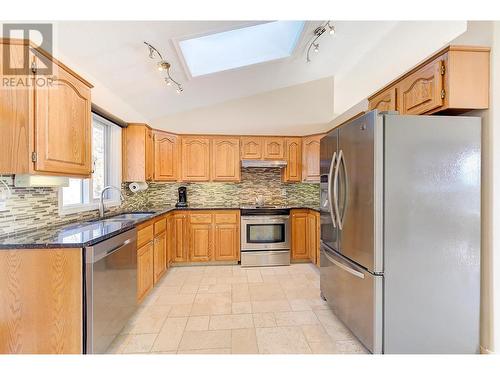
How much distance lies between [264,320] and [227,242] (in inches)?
68.3

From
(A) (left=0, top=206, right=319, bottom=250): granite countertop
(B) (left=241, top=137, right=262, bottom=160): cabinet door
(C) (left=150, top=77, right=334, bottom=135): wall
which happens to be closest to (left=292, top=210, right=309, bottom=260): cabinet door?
(B) (left=241, top=137, right=262, bottom=160): cabinet door

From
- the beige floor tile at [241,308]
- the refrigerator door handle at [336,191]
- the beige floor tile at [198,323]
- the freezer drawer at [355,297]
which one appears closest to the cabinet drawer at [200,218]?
the beige floor tile at [241,308]

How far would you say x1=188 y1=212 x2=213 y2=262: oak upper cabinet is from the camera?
3.88 meters

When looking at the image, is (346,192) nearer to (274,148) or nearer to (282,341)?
(282,341)

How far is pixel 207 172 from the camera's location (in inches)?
165

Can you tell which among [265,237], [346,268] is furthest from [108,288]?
[265,237]

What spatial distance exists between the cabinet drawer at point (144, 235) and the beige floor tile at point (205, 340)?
991 mm

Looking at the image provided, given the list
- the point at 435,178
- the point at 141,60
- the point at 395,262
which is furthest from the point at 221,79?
the point at 395,262

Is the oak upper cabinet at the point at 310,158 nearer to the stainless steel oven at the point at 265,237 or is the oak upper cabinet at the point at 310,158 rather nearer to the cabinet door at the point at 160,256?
the stainless steel oven at the point at 265,237

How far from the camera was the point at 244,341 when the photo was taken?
78.7 inches

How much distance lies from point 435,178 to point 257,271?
2.69 metres

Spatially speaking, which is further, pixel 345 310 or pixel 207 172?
pixel 207 172

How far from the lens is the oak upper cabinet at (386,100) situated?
7.04 feet
